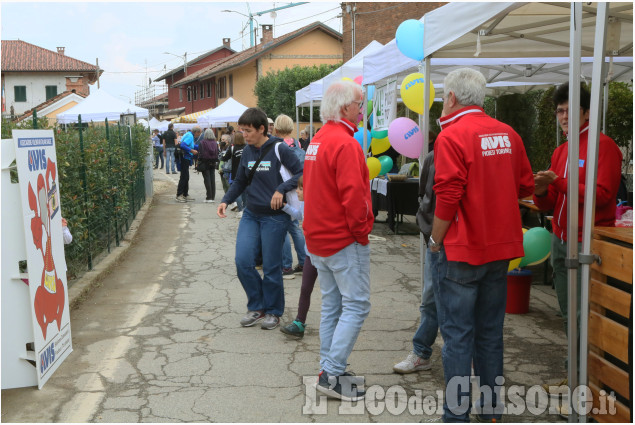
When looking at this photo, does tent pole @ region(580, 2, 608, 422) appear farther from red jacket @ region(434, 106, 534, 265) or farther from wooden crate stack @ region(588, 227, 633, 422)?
red jacket @ region(434, 106, 534, 265)

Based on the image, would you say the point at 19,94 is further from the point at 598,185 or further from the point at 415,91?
the point at 598,185

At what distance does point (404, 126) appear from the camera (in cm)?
635

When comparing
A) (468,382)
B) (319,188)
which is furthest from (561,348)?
(319,188)

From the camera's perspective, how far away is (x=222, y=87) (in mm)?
51219

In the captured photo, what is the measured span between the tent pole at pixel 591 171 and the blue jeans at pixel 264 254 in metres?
2.71

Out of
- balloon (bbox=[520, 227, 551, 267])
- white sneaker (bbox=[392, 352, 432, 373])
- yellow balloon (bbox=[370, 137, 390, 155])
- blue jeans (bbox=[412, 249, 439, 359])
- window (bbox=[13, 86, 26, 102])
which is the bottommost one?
white sneaker (bbox=[392, 352, 432, 373])

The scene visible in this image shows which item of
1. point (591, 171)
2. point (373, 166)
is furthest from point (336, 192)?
point (373, 166)

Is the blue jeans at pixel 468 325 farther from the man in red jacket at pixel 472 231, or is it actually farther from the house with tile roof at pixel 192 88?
the house with tile roof at pixel 192 88

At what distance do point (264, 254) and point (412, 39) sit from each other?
2.26 metres

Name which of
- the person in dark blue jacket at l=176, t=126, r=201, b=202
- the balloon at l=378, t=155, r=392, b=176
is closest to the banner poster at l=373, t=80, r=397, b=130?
the balloon at l=378, t=155, r=392, b=176

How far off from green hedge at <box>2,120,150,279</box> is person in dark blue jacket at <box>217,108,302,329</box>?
205cm

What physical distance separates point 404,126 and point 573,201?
305 cm

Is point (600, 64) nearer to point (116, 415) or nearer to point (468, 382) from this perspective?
point (468, 382)

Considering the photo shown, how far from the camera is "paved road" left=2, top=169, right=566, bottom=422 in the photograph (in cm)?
399
